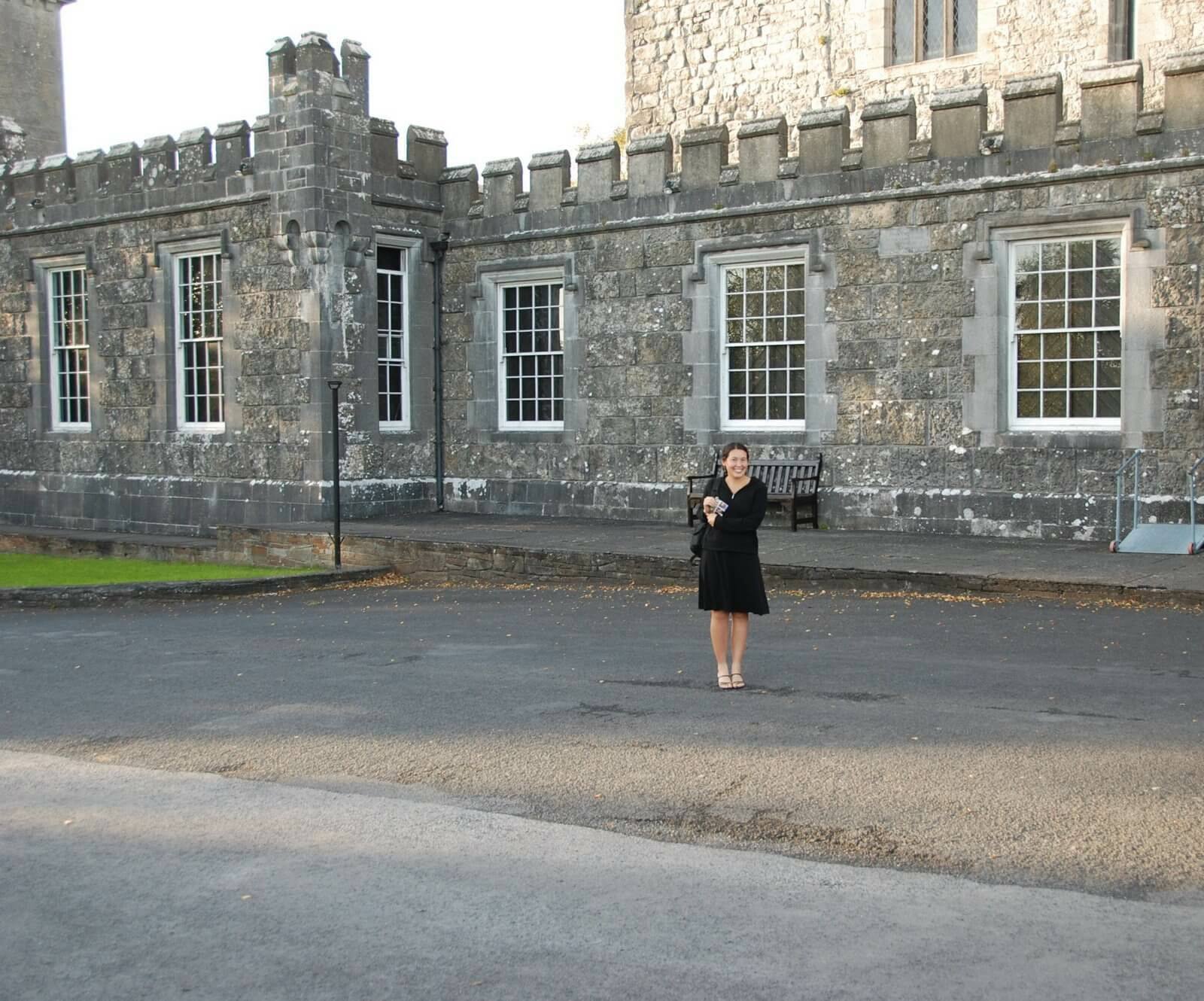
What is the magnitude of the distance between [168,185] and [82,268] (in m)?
2.78

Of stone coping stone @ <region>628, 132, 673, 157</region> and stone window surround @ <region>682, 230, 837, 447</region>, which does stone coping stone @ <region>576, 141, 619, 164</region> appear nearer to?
stone coping stone @ <region>628, 132, 673, 157</region>

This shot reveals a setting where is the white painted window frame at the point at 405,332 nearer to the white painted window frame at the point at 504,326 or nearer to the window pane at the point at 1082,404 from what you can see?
the white painted window frame at the point at 504,326

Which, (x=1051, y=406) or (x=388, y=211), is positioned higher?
(x=388, y=211)

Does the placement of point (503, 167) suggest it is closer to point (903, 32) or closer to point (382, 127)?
point (382, 127)

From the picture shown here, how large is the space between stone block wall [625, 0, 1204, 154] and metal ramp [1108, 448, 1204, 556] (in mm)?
6457

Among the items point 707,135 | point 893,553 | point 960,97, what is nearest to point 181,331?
point 707,135

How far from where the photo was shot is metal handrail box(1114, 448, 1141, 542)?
1458 centimetres

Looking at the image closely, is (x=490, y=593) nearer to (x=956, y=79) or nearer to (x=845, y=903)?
(x=845, y=903)

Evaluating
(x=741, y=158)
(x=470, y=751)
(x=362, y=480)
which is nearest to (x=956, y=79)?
(x=741, y=158)

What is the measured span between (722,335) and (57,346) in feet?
37.6

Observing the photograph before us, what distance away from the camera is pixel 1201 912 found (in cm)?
462

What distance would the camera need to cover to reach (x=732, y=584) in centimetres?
869

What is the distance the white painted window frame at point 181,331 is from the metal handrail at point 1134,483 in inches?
479

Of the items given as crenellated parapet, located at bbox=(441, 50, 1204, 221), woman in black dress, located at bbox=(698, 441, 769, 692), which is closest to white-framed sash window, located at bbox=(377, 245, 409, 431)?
crenellated parapet, located at bbox=(441, 50, 1204, 221)
